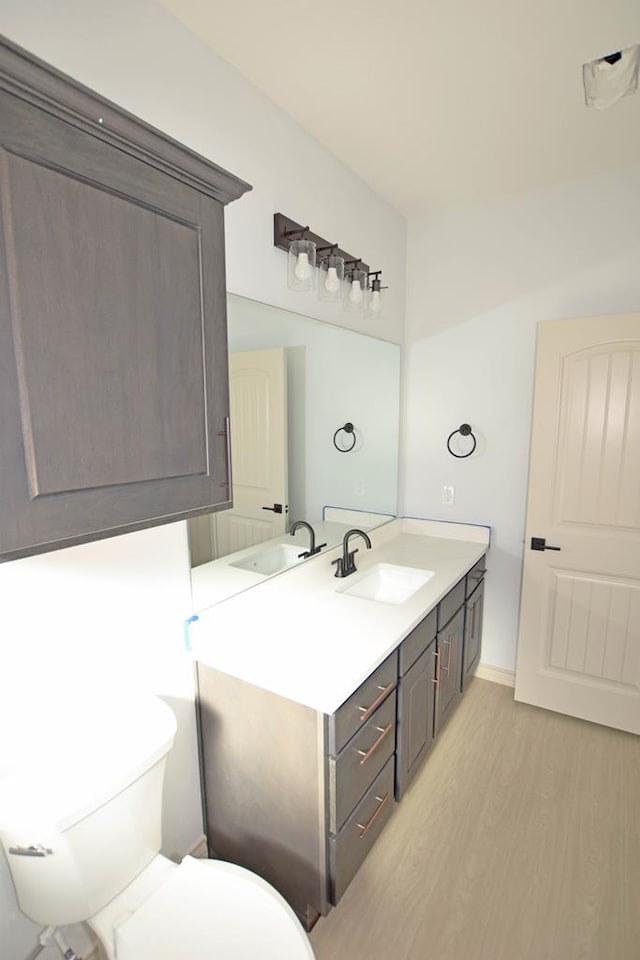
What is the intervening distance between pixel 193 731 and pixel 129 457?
1.14m

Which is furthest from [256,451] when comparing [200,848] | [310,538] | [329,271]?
[200,848]

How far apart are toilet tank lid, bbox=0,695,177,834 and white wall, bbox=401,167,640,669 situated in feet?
6.77

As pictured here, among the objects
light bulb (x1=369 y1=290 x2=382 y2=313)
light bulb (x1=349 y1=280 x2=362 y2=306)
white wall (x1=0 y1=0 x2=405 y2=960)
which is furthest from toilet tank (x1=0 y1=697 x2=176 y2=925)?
light bulb (x1=369 y1=290 x2=382 y2=313)

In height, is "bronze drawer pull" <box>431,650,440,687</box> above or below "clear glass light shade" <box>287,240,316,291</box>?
below

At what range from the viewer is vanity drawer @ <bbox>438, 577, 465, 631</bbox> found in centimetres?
201

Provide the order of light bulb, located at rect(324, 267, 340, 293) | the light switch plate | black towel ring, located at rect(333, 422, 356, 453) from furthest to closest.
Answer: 1. the light switch plate
2. black towel ring, located at rect(333, 422, 356, 453)
3. light bulb, located at rect(324, 267, 340, 293)

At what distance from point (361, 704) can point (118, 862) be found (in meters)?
0.71

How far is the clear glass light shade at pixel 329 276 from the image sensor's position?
1871mm

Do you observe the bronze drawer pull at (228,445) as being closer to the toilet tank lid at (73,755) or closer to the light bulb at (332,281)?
the toilet tank lid at (73,755)

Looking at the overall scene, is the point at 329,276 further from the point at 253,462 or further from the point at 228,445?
the point at 228,445

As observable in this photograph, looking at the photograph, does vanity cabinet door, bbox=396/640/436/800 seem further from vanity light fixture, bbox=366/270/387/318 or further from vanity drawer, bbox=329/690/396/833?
vanity light fixture, bbox=366/270/387/318

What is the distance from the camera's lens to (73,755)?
3.63 feet

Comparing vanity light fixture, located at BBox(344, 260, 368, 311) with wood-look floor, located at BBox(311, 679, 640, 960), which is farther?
vanity light fixture, located at BBox(344, 260, 368, 311)

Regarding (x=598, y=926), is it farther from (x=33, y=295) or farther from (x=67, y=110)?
(x=67, y=110)
